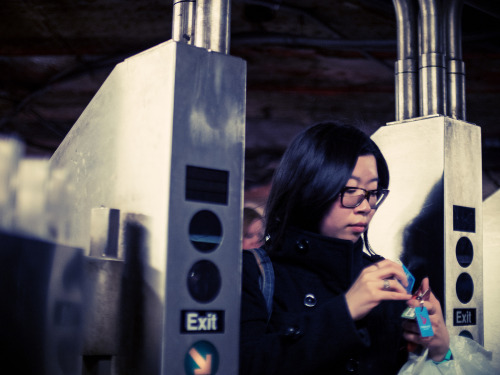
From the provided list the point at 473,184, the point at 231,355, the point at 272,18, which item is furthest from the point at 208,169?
the point at 272,18

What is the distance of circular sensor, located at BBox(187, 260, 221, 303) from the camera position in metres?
1.08

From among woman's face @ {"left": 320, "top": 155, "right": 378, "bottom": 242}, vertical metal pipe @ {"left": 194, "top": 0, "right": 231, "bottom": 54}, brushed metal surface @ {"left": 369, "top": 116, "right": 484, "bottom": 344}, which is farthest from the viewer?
brushed metal surface @ {"left": 369, "top": 116, "right": 484, "bottom": 344}

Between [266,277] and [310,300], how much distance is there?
0.37 ft

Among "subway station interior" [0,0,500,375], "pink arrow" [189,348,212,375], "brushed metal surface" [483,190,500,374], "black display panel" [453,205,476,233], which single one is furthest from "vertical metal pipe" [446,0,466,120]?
"pink arrow" [189,348,212,375]

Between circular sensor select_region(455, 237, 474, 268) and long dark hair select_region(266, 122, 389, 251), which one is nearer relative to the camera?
long dark hair select_region(266, 122, 389, 251)

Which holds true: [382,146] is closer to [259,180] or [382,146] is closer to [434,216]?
[434,216]

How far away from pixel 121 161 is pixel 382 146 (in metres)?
0.99

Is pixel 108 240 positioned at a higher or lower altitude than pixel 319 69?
lower

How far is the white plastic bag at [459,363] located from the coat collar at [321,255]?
0.82 ft

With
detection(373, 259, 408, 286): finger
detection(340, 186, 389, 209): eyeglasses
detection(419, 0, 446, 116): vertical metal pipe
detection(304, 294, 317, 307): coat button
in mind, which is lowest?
detection(304, 294, 317, 307): coat button

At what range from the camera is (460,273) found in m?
1.74

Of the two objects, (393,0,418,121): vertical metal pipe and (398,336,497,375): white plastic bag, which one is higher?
(393,0,418,121): vertical metal pipe

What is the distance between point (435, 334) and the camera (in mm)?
1477

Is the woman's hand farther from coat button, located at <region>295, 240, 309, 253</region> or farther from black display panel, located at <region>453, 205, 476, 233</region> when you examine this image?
black display panel, located at <region>453, 205, 476, 233</region>
